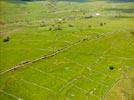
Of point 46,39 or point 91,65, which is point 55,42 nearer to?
point 46,39

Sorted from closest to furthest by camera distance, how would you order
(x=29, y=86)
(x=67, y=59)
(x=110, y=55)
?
(x=29, y=86) < (x=67, y=59) < (x=110, y=55)

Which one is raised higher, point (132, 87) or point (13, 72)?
point (13, 72)

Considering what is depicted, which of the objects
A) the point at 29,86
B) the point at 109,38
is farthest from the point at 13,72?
the point at 109,38

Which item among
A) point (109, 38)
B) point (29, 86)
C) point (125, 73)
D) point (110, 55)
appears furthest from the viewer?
point (109, 38)

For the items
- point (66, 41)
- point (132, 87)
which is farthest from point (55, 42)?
point (132, 87)

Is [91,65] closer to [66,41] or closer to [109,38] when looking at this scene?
[66,41]

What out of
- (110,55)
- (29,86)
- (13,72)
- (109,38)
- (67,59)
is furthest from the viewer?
(109,38)

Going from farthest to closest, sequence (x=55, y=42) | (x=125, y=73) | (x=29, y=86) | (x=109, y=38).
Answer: (x=109, y=38) → (x=55, y=42) → (x=125, y=73) → (x=29, y=86)

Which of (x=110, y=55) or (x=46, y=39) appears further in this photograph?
(x=46, y=39)

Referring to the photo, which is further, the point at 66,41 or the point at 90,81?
the point at 66,41
